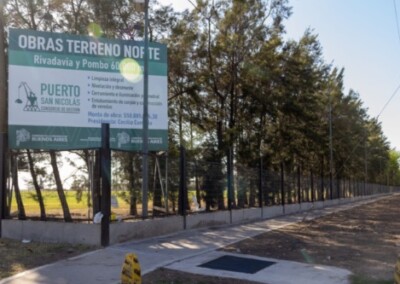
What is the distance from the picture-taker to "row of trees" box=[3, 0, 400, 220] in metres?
20.3

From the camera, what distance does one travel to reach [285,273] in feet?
33.2

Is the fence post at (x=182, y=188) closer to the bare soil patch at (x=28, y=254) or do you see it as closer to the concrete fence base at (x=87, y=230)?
the concrete fence base at (x=87, y=230)

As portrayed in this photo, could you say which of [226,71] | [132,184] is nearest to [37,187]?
[132,184]

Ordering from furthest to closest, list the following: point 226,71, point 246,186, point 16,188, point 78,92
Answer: point 226,71 → point 246,186 → point 78,92 → point 16,188

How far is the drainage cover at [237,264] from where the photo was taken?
34.1 ft

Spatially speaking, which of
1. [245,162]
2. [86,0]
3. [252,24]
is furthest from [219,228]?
[252,24]

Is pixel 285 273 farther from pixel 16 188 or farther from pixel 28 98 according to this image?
pixel 28 98

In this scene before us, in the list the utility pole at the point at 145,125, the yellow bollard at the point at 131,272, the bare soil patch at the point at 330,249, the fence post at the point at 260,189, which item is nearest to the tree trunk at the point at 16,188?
the utility pole at the point at 145,125

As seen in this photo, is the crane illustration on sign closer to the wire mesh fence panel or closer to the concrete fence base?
the concrete fence base

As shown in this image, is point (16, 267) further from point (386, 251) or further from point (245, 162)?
point (245, 162)

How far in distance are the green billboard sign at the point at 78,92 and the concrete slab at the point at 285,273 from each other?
578 centimetres

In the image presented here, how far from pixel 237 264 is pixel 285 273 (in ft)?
3.60

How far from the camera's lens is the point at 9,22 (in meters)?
19.0

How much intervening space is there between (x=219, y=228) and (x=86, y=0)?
29.7 ft
